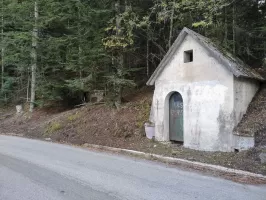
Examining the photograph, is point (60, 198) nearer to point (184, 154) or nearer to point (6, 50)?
point (184, 154)

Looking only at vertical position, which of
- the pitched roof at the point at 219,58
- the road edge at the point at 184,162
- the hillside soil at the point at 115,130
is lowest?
the road edge at the point at 184,162

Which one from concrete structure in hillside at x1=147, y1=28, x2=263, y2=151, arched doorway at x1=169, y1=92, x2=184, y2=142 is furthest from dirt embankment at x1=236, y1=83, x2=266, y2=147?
arched doorway at x1=169, y1=92, x2=184, y2=142

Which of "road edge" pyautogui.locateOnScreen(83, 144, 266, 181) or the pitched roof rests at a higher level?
the pitched roof

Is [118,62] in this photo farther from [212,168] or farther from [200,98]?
[212,168]

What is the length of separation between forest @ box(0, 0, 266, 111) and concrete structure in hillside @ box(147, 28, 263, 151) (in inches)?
70.8

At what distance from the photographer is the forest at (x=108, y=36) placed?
14211mm

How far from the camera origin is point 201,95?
10570 mm

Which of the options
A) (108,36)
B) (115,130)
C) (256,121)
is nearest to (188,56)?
(256,121)

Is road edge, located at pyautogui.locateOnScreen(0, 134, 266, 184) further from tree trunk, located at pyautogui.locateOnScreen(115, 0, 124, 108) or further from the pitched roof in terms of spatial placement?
tree trunk, located at pyautogui.locateOnScreen(115, 0, 124, 108)

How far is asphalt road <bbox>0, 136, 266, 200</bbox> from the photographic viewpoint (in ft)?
17.4

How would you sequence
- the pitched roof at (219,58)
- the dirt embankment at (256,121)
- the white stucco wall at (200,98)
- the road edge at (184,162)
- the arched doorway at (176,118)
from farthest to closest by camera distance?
the arched doorway at (176,118) → the white stucco wall at (200,98) → the pitched roof at (219,58) → the dirt embankment at (256,121) → the road edge at (184,162)

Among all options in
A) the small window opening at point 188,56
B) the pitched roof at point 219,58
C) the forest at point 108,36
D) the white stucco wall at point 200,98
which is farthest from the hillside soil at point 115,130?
the small window opening at point 188,56

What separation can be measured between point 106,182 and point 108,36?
11.0 m

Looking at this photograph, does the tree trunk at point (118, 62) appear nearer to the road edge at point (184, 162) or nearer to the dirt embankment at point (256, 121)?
the road edge at point (184, 162)
